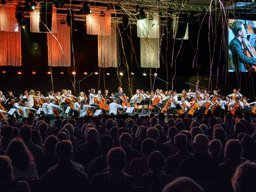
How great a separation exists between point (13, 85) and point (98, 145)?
15257mm

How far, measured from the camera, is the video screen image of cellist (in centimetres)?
1575

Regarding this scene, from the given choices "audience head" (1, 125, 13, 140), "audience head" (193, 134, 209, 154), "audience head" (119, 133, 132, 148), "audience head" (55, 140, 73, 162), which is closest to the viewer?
"audience head" (55, 140, 73, 162)

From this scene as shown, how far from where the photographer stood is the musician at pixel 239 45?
51.7 ft

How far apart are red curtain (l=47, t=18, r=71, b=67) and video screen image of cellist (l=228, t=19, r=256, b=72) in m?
8.28

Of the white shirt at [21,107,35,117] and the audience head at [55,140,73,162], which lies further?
the white shirt at [21,107,35,117]

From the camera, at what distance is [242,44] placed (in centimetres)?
1580

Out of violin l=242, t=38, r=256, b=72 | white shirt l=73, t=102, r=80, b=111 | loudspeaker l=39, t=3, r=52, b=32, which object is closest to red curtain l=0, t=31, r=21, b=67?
loudspeaker l=39, t=3, r=52, b=32

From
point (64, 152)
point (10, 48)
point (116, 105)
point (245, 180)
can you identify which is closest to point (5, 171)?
Result: point (64, 152)

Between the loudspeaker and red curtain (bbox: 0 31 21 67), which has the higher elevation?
the loudspeaker

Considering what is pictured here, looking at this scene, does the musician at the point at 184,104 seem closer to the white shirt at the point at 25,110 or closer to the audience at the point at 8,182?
the white shirt at the point at 25,110

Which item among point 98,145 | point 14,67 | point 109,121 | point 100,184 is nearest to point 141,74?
point 14,67

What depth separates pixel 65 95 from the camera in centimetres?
1461

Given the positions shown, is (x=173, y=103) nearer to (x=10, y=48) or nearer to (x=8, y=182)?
(x=10, y=48)

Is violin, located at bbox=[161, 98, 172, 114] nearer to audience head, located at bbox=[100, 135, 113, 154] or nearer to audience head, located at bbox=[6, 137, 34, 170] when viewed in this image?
audience head, located at bbox=[100, 135, 113, 154]
